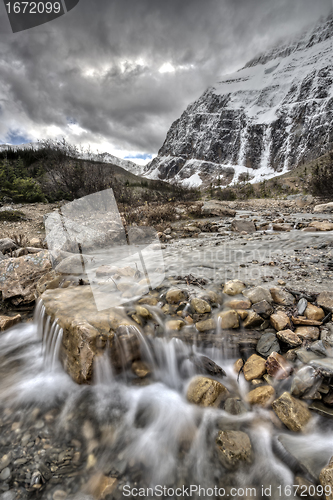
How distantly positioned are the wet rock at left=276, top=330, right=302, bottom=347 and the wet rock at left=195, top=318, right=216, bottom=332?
0.82 m

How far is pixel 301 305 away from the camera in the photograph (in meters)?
2.90

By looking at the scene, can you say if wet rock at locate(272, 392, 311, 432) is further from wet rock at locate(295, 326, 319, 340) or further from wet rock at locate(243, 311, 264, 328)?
wet rock at locate(243, 311, 264, 328)

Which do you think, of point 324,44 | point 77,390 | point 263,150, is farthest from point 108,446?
point 324,44

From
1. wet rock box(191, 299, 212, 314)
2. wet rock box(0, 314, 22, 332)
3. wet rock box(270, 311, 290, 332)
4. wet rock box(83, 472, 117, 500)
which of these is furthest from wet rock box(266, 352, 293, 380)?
wet rock box(0, 314, 22, 332)

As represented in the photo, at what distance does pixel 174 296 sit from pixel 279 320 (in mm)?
1580

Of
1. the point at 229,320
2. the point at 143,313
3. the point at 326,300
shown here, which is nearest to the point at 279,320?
the point at 229,320

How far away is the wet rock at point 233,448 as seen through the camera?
1.83m

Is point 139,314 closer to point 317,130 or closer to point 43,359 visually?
point 43,359

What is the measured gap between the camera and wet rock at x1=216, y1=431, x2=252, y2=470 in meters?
1.83

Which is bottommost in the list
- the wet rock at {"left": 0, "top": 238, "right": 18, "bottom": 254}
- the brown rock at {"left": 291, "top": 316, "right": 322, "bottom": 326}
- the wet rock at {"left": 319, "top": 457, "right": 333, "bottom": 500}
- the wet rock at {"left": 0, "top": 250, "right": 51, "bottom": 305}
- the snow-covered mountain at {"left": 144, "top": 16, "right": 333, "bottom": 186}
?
the wet rock at {"left": 319, "top": 457, "right": 333, "bottom": 500}

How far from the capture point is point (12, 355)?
10.8 ft

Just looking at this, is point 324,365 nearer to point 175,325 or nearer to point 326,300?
point 326,300

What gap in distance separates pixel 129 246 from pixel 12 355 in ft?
16.4

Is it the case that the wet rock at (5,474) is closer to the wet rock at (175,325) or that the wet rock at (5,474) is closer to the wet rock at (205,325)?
the wet rock at (175,325)
